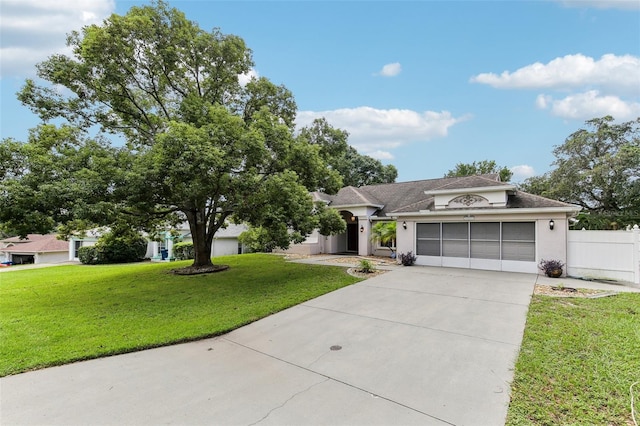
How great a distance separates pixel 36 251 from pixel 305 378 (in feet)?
146

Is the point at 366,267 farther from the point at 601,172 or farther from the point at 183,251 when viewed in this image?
the point at 601,172

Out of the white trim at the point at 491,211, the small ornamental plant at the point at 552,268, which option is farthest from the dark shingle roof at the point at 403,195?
the small ornamental plant at the point at 552,268

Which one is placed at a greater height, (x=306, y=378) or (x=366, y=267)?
(x=366, y=267)

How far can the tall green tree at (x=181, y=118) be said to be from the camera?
886cm

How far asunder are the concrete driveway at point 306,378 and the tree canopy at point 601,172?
86.4ft

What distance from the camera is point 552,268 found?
11578mm

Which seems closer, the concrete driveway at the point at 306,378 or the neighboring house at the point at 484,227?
the concrete driveway at the point at 306,378

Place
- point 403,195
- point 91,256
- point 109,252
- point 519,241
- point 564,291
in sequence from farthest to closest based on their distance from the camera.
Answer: point 109,252, point 91,256, point 403,195, point 519,241, point 564,291

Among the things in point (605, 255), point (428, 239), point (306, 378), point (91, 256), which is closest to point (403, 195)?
point (428, 239)

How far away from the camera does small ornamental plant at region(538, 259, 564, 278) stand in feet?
37.7

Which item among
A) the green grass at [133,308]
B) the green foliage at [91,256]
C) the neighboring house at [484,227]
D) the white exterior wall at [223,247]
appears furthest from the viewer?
the white exterior wall at [223,247]

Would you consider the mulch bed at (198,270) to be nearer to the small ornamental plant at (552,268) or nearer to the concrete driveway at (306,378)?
the concrete driveway at (306,378)

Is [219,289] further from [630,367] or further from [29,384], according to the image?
[630,367]

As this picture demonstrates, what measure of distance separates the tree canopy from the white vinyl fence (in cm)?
1643
